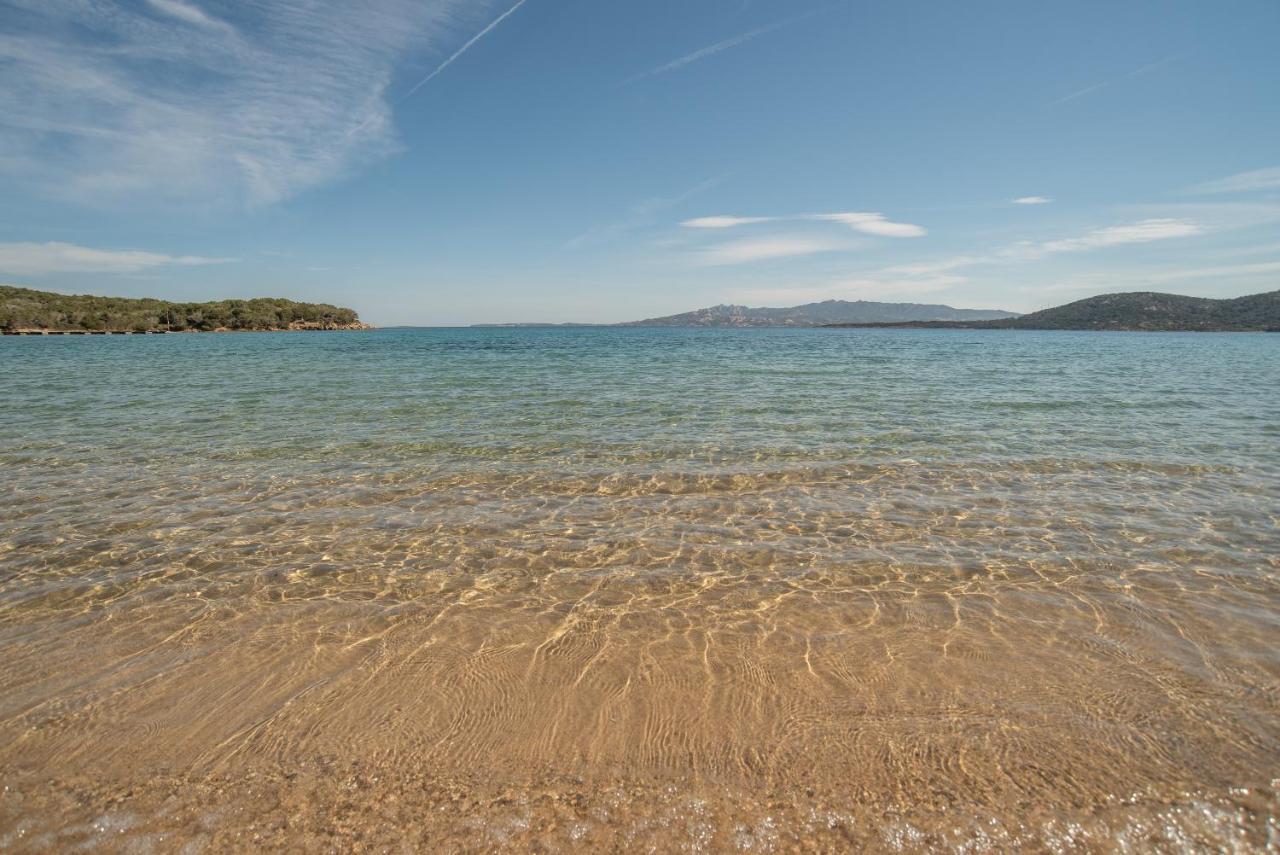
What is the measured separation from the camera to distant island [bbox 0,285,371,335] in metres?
94.3

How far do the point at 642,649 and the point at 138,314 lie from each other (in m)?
142

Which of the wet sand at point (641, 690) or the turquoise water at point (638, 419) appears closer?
the wet sand at point (641, 690)

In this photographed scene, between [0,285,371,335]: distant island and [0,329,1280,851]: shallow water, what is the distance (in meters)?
124

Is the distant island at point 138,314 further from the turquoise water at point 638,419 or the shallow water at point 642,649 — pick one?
the shallow water at point 642,649

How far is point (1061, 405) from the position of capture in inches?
650

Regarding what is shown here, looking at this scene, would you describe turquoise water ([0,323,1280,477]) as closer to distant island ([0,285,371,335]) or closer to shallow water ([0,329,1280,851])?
shallow water ([0,329,1280,851])

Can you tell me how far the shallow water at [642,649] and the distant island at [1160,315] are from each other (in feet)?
486

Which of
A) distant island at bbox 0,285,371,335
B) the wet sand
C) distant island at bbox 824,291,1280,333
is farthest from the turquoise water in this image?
distant island at bbox 824,291,1280,333

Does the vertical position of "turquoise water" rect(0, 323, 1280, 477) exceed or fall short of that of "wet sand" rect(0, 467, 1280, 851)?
it exceeds it

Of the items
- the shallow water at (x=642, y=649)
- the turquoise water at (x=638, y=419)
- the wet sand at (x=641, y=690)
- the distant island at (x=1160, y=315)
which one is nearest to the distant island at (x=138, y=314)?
the turquoise water at (x=638, y=419)

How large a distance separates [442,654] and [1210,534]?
8531 mm

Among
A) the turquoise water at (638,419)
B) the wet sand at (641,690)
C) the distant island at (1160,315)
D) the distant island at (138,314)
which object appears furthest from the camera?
the distant island at (1160,315)

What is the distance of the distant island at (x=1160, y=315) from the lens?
110812mm

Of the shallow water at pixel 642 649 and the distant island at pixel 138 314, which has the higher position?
the distant island at pixel 138 314
